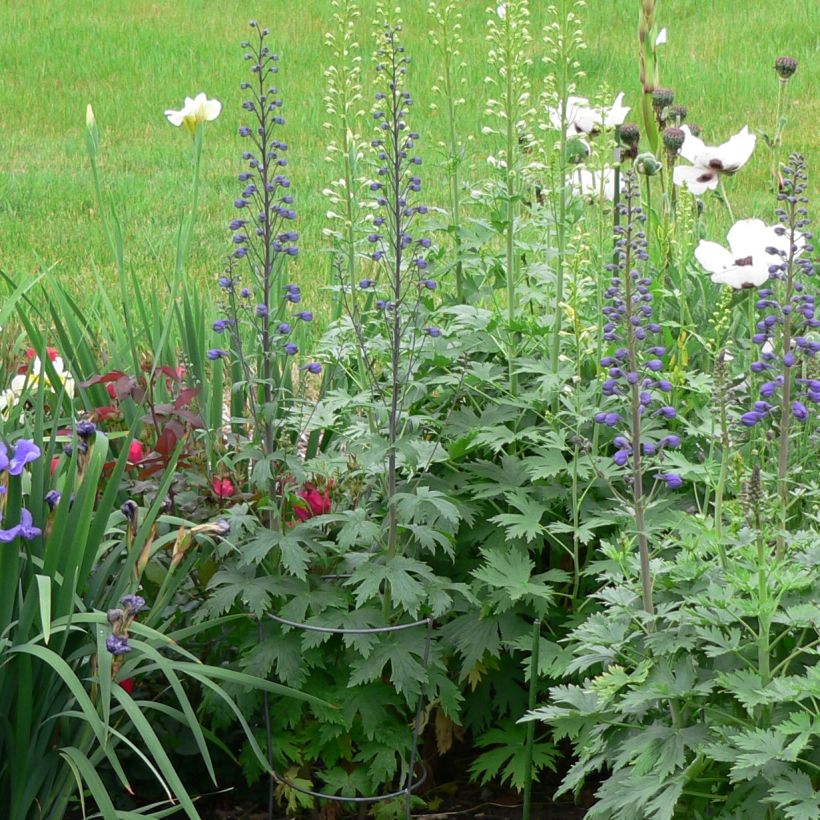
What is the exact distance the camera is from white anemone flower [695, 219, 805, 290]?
9.20ft

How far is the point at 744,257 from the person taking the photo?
2.84 meters

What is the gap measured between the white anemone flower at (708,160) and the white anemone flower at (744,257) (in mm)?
474

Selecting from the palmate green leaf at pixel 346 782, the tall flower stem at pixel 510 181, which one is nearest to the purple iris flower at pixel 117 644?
the palmate green leaf at pixel 346 782

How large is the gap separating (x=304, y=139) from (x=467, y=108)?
51.8 inches

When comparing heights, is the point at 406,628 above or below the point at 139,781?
above

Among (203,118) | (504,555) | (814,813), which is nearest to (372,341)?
(504,555)

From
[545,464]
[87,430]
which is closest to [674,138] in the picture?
[545,464]

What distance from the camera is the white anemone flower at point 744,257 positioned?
2805mm

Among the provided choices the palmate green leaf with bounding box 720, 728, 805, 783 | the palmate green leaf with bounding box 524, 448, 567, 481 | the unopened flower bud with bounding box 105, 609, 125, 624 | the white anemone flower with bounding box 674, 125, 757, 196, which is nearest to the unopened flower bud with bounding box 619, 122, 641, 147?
the white anemone flower with bounding box 674, 125, 757, 196

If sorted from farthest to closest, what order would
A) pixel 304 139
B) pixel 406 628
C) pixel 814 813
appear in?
pixel 304 139, pixel 406 628, pixel 814 813

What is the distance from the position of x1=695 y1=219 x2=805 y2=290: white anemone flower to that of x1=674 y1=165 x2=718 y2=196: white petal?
0.49 metres

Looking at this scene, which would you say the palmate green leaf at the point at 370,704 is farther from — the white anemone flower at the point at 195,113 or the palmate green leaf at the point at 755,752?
the white anemone flower at the point at 195,113

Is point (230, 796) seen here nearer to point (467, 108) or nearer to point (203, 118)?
point (203, 118)

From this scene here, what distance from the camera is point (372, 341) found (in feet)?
9.57
